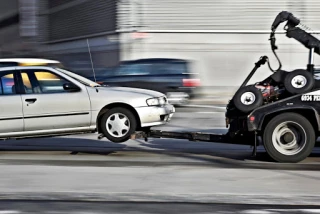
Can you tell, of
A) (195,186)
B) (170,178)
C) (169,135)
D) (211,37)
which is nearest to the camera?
(195,186)

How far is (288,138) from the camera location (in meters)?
10.2

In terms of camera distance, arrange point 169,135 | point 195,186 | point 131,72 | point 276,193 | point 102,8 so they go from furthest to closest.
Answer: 1. point 102,8
2. point 131,72
3. point 169,135
4. point 195,186
5. point 276,193

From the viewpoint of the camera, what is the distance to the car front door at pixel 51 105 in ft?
36.3

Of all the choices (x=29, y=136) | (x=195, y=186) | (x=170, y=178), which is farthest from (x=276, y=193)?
(x=29, y=136)

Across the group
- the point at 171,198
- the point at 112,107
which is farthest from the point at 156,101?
the point at 171,198

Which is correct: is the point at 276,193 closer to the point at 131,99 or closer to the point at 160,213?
the point at 160,213

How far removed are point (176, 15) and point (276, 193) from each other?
2531 cm

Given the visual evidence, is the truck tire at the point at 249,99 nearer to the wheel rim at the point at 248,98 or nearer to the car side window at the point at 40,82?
the wheel rim at the point at 248,98

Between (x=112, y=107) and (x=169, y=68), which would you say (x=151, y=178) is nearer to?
(x=112, y=107)

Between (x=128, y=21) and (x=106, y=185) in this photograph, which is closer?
(x=106, y=185)

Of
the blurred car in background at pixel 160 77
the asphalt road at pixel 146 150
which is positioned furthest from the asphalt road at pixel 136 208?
the blurred car in background at pixel 160 77

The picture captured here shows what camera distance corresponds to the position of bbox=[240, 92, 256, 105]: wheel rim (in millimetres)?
10219

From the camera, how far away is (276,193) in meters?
7.80

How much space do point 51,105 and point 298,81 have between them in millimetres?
4072
